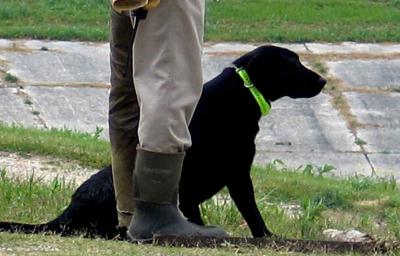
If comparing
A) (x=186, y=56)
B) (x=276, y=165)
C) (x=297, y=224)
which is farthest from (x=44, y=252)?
(x=276, y=165)

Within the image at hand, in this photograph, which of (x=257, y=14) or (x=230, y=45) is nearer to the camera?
(x=230, y=45)

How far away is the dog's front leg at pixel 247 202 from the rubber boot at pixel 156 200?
1053 millimetres

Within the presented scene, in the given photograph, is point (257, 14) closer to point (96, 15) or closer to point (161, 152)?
point (96, 15)

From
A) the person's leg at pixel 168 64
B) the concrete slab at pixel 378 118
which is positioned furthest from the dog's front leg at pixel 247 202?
the concrete slab at pixel 378 118

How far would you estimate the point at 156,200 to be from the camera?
468 centimetres

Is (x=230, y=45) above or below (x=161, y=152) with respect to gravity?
below

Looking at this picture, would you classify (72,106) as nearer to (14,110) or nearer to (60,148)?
(14,110)

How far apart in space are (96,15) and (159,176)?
11.8m

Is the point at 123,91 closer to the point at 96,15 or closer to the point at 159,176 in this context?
the point at 159,176

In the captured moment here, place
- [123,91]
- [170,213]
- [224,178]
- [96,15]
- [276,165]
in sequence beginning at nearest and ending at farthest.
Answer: [170,213], [123,91], [224,178], [276,165], [96,15]

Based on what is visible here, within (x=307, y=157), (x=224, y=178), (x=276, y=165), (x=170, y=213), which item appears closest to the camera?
(x=170, y=213)

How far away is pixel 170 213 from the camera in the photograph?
15.4 feet

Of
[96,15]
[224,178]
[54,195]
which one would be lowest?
[96,15]

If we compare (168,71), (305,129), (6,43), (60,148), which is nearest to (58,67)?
(6,43)
